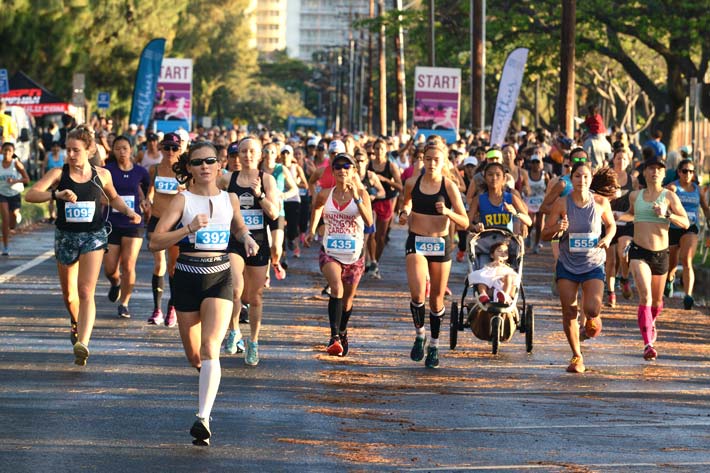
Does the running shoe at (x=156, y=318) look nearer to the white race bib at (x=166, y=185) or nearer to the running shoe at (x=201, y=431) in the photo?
the white race bib at (x=166, y=185)

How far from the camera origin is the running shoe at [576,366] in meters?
12.5

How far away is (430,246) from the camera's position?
12.8m

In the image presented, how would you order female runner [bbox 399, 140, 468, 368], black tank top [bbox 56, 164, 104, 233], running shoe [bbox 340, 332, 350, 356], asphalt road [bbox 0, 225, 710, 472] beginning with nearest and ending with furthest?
1. asphalt road [bbox 0, 225, 710, 472]
2. black tank top [bbox 56, 164, 104, 233]
3. female runner [bbox 399, 140, 468, 368]
4. running shoe [bbox 340, 332, 350, 356]

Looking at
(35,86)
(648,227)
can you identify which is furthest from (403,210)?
(35,86)

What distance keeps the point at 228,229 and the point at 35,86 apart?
39432 millimetres

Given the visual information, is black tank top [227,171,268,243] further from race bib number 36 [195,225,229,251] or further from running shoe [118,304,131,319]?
race bib number 36 [195,225,229,251]

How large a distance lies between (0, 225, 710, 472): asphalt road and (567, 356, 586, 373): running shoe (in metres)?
0.10

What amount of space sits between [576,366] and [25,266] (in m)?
10.3

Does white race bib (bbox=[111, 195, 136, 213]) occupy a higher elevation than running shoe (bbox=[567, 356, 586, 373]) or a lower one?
higher

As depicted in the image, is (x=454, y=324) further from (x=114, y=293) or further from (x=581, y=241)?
(x=114, y=293)

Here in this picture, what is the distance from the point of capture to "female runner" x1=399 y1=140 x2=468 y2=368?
1277cm

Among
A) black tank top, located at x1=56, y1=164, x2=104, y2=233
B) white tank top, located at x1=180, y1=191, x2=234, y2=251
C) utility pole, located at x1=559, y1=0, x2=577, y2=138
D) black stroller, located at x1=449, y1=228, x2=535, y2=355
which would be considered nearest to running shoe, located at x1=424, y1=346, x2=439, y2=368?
black stroller, located at x1=449, y1=228, x2=535, y2=355

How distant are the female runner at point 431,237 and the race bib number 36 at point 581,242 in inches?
35.8

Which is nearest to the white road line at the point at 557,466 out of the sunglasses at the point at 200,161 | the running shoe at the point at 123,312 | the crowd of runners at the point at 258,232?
the crowd of runners at the point at 258,232
